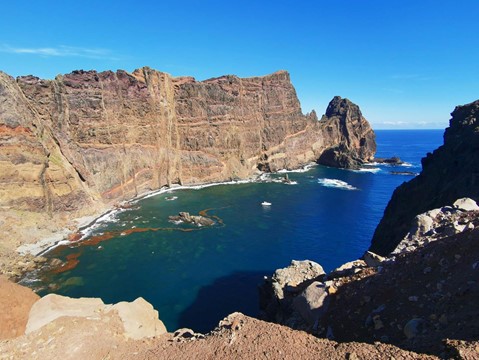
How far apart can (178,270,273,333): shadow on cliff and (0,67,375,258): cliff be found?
116ft

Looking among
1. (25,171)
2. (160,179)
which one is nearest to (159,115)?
(160,179)

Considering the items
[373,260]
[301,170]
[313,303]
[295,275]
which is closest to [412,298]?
[313,303]

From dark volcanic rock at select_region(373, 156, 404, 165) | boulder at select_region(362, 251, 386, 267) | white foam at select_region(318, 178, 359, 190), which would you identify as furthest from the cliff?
boulder at select_region(362, 251, 386, 267)

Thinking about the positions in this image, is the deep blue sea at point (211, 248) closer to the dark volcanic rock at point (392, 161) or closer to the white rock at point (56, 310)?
the white rock at point (56, 310)

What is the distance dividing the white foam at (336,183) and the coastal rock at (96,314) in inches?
3483

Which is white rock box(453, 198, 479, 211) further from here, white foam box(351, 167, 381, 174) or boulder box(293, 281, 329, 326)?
white foam box(351, 167, 381, 174)

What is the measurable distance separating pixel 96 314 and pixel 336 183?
319 feet

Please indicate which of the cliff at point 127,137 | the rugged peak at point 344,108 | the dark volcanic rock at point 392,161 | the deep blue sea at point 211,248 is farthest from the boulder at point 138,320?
the rugged peak at point 344,108

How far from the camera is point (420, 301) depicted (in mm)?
14102

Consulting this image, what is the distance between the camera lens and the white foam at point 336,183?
10077 centimetres

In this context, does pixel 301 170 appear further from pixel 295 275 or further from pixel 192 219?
pixel 295 275

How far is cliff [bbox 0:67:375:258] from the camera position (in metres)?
57.7

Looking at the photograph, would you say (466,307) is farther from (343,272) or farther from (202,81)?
(202,81)

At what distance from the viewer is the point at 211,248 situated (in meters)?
54.9
